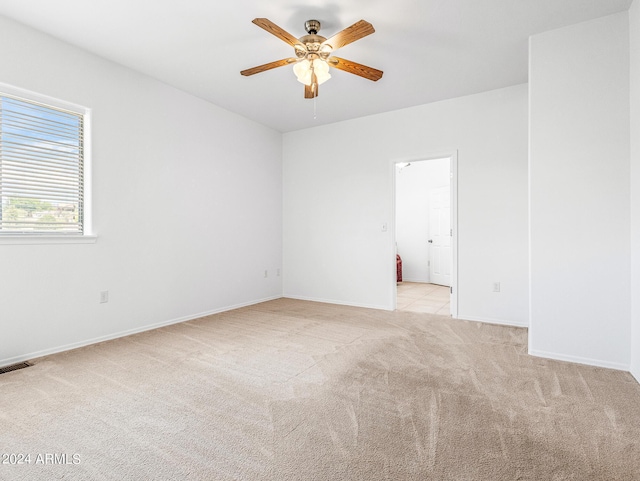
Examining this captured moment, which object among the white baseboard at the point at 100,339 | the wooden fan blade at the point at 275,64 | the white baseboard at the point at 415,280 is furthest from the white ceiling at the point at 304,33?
the white baseboard at the point at 415,280

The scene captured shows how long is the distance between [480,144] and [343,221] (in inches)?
83.6

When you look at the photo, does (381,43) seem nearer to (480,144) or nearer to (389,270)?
(480,144)

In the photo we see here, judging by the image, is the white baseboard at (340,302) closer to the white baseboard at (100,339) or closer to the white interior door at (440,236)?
the white baseboard at (100,339)

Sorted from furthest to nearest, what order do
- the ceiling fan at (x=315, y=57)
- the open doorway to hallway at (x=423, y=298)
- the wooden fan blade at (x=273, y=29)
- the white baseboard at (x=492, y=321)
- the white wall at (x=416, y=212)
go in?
1. the white wall at (x=416, y=212)
2. the open doorway to hallway at (x=423, y=298)
3. the white baseboard at (x=492, y=321)
4. the ceiling fan at (x=315, y=57)
5. the wooden fan blade at (x=273, y=29)

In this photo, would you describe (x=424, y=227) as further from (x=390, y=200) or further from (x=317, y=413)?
(x=317, y=413)

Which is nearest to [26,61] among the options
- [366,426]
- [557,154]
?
[366,426]

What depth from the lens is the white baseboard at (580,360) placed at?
2.64m

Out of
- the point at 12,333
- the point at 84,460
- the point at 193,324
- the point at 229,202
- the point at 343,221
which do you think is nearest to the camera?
the point at 84,460

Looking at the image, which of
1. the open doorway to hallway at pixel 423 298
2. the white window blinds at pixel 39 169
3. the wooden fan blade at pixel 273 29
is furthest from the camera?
the open doorway to hallway at pixel 423 298

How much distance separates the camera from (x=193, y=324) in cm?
397

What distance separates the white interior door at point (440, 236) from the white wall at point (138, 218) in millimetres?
3797

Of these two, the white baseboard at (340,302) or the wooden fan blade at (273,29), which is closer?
the wooden fan blade at (273,29)

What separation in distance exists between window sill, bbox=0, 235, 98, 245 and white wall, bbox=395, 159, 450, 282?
616cm

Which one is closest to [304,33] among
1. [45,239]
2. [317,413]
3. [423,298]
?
[45,239]
